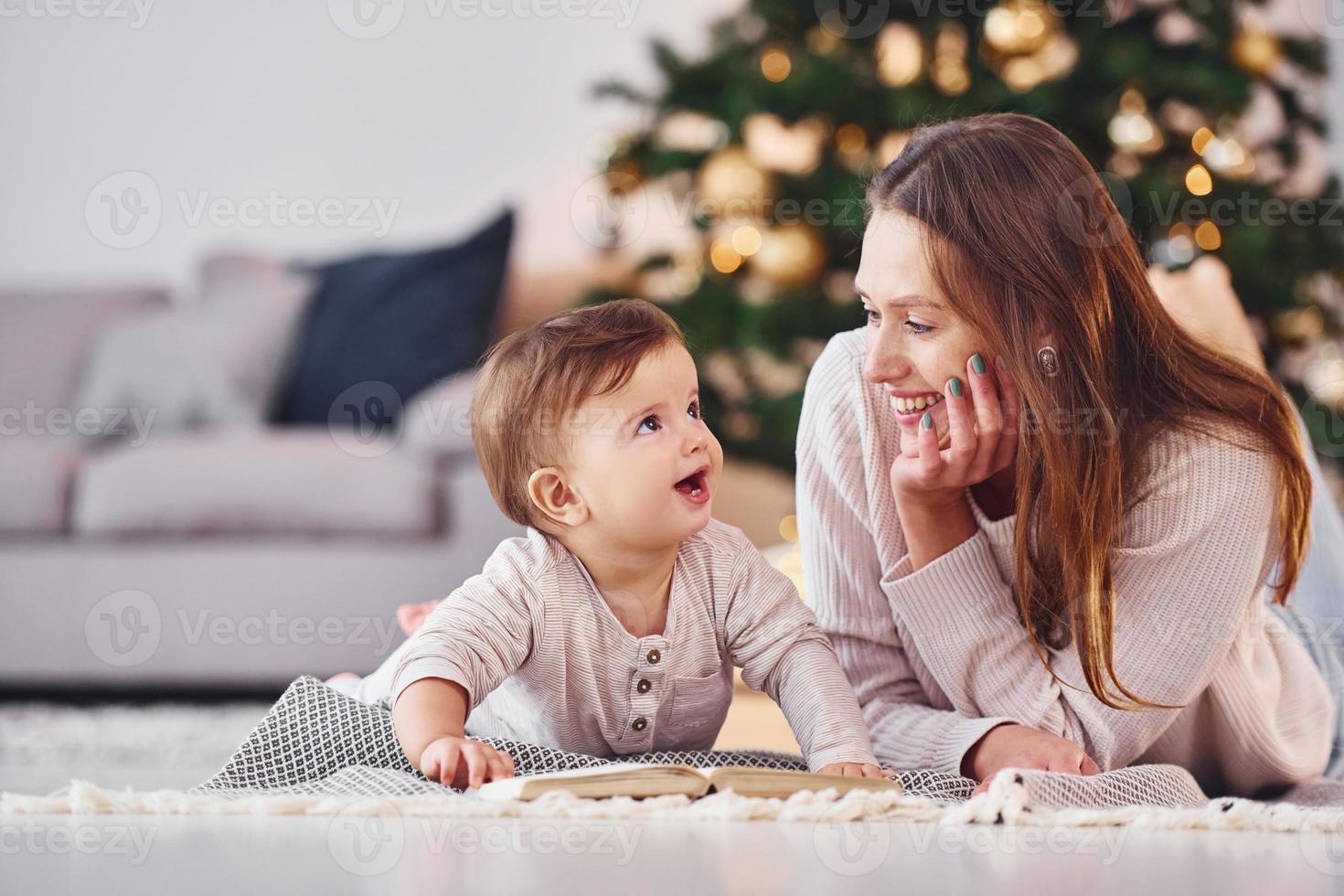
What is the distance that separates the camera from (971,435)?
120cm

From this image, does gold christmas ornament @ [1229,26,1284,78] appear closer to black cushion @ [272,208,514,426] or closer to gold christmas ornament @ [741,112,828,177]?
gold christmas ornament @ [741,112,828,177]

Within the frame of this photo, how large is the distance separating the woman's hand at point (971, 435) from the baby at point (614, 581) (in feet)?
0.58

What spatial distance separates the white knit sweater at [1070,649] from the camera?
124cm

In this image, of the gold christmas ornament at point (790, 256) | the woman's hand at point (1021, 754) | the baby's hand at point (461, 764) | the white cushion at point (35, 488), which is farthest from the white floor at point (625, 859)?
the gold christmas ornament at point (790, 256)

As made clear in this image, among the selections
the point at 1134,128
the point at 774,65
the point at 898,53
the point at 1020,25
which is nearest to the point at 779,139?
the point at 774,65

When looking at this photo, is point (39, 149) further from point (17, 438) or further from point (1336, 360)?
point (1336, 360)

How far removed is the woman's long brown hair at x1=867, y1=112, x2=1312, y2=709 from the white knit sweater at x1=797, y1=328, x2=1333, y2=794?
0.09 ft

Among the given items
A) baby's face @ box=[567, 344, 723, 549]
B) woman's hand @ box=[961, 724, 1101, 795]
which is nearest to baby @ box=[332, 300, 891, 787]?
baby's face @ box=[567, 344, 723, 549]

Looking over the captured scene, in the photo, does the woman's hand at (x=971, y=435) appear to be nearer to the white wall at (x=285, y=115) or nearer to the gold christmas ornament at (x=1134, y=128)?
the gold christmas ornament at (x=1134, y=128)

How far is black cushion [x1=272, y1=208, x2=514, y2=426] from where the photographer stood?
2.88 metres

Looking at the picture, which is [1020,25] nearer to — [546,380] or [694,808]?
[546,380]

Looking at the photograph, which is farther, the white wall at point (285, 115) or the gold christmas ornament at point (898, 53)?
the white wall at point (285, 115)

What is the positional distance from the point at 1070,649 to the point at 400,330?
1.95m

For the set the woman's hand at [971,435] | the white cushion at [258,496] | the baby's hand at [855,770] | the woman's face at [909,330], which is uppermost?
the woman's face at [909,330]
